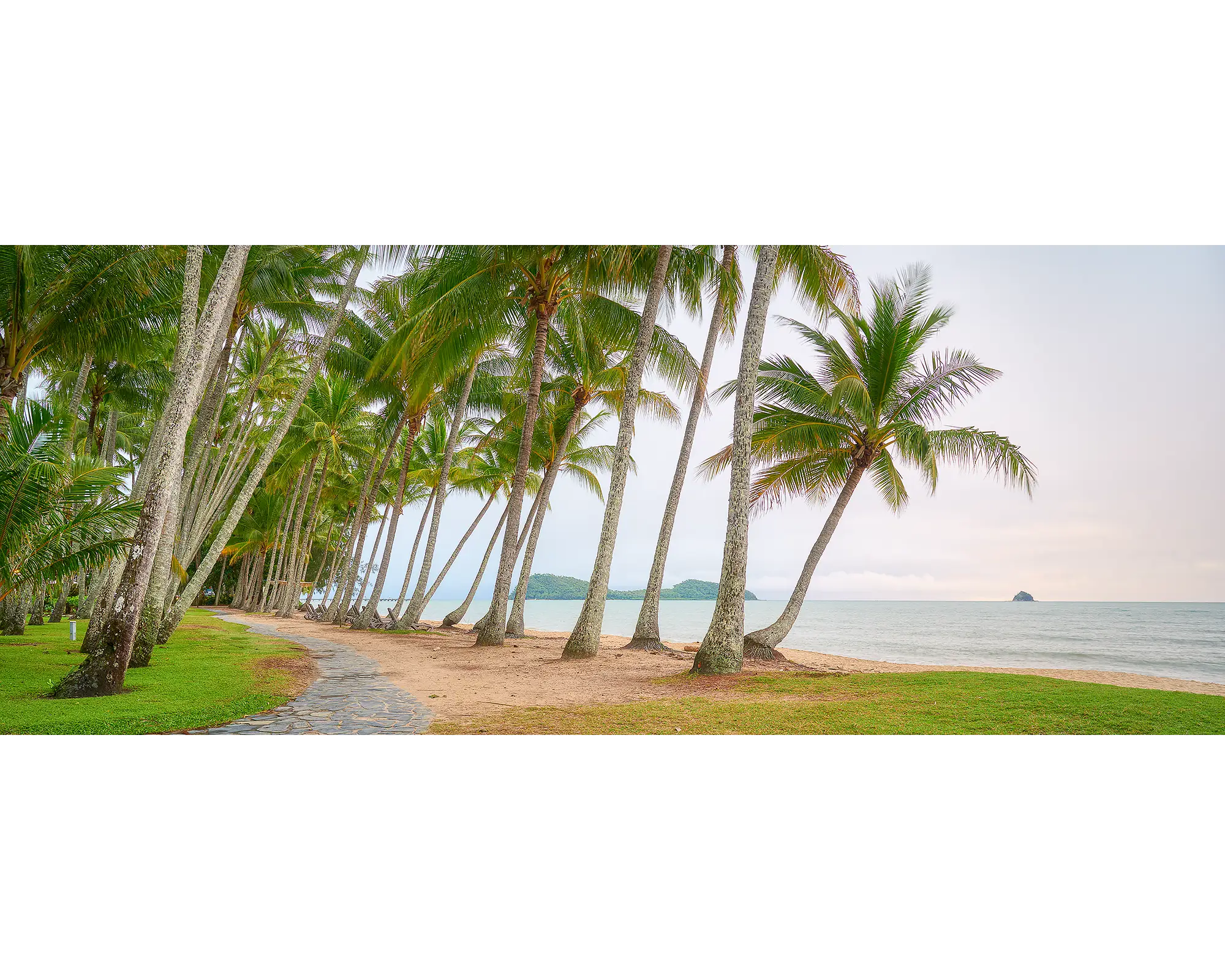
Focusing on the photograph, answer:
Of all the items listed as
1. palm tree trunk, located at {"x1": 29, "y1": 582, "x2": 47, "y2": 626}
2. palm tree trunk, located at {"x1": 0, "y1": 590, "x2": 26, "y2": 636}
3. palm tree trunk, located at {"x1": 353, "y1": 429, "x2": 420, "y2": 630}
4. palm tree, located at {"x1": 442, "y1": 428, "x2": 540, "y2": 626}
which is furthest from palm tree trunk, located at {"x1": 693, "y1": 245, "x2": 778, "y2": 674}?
palm tree trunk, located at {"x1": 29, "y1": 582, "x2": 47, "y2": 626}

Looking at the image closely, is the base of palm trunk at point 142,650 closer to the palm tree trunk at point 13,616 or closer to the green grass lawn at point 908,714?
the green grass lawn at point 908,714

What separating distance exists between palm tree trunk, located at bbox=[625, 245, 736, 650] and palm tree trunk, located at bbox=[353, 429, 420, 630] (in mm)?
5870

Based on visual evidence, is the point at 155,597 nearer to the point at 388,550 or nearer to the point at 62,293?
the point at 62,293

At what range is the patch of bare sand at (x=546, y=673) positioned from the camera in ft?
15.5

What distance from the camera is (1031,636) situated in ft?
48.8

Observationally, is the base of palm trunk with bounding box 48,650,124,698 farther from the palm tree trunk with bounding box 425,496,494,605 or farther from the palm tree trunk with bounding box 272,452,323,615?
the palm tree trunk with bounding box 272,452,323,615

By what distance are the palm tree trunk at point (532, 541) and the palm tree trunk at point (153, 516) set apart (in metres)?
6.90

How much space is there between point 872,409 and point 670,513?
2779 millimetres

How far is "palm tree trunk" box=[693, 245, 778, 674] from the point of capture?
18.2 ft

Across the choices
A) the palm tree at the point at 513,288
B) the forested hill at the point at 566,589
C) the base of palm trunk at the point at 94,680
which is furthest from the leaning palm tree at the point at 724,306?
the base of palm trunk at the point at 94,680
